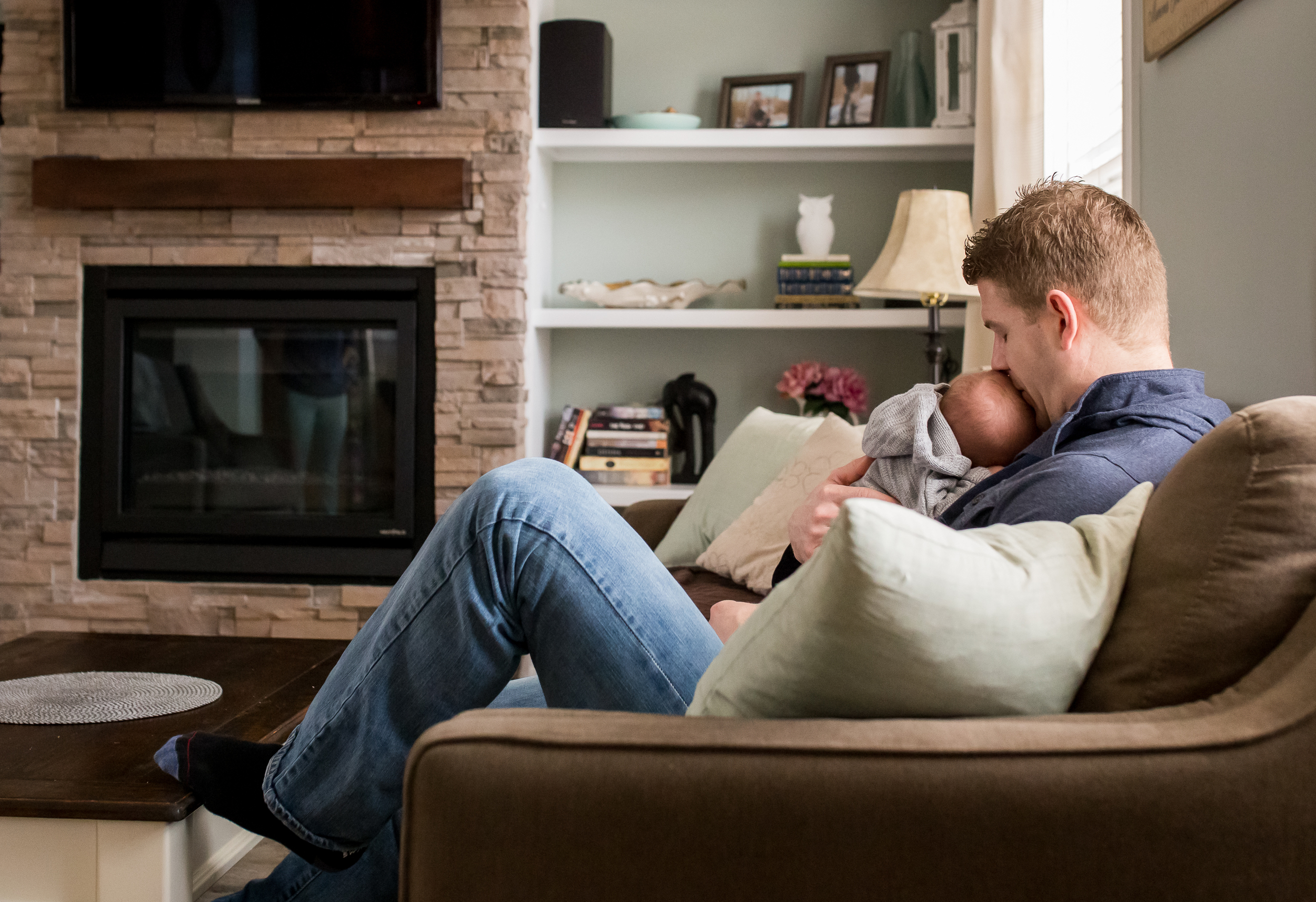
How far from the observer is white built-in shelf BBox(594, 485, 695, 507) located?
3059 millimetres

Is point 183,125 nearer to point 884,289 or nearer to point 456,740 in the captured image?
point 884,289

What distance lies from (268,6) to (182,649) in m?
1.96

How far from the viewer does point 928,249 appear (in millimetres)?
2469

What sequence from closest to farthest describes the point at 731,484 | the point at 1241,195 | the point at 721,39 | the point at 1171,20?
1. the point at 1241,195
2. the point at 1171,20
3. the point at 731,484
4. the point at 721,39

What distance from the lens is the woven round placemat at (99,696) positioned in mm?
1434

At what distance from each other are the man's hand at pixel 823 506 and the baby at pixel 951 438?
40 mm

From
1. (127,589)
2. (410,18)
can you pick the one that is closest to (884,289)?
(410,18)

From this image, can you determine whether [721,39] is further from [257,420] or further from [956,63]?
[257,420]

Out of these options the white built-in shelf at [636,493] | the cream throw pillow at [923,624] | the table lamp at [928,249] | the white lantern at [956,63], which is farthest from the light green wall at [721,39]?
the cream throw pillow at [923,624]

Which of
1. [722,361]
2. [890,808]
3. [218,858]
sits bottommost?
[218,858]

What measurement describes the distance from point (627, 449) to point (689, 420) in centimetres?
21

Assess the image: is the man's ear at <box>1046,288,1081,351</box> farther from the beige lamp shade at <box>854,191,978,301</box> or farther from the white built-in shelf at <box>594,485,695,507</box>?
the white built-in shelf at <box>594,485,695,507</box>

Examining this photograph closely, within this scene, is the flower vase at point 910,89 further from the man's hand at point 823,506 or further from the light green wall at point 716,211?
the man's hand at point 823,506

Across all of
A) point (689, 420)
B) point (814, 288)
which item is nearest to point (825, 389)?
point (814, 288)
